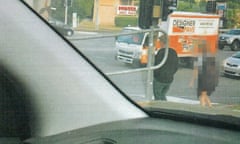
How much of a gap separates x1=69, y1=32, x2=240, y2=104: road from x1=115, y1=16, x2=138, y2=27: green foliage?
0.25ft

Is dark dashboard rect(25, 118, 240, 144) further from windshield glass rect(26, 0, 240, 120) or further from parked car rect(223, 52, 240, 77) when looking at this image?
parked car rect(223, 52, 240, 77)

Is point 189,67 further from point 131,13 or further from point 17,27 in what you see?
point 17,27

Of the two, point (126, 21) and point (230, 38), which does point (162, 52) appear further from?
point (230, 38)

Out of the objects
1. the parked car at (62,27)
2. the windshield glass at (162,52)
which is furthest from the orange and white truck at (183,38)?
the parked car at (62,27)

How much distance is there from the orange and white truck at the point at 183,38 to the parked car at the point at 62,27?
0.19 m

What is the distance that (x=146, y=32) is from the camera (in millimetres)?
2016

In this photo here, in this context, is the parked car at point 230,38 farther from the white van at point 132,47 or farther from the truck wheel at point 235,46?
A: the white van at point 132,47

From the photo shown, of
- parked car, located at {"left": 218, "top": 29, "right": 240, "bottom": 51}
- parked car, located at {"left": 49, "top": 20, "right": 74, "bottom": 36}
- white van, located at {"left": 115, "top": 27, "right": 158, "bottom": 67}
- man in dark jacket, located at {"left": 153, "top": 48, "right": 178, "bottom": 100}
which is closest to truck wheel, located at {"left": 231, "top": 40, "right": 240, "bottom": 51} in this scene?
parked car, located at {"left": 218, "top": 29, "right": 240, "bottom": 51}

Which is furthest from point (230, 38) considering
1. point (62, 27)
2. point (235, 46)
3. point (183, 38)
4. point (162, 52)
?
point (62, 27)

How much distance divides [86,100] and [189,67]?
1.44ft

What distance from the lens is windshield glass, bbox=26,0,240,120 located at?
1896 mm

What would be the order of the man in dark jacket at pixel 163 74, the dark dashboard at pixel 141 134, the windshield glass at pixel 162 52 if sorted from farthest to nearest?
1. the man in dark jacket at pixel 163 74
2. the windshield glass at pixel 162 52
3. the dark dashboard at pixel 141 134

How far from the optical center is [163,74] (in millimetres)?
2059

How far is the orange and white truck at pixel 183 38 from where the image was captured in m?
1.91
